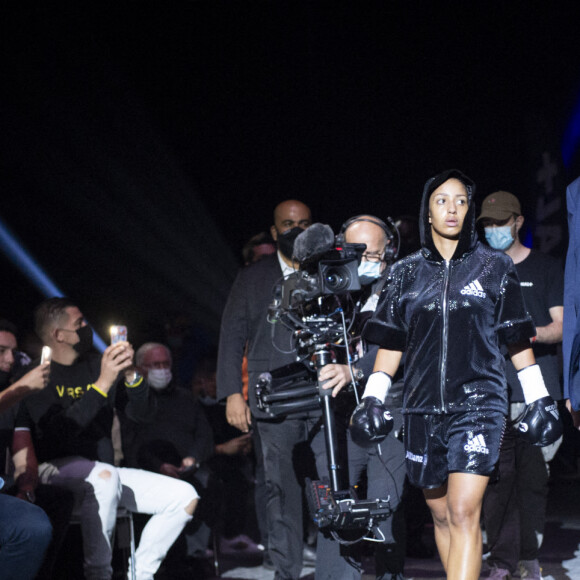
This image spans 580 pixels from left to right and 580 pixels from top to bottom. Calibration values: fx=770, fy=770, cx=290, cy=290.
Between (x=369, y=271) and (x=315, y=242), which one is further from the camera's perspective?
(x=369, y=271)

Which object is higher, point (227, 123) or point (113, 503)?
point (227, 123)

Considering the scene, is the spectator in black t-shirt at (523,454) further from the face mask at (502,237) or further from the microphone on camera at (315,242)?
the microphone on camera at (315,242)

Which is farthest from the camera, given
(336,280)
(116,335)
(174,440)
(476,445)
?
(174,440)

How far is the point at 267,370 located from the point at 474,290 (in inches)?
54.5

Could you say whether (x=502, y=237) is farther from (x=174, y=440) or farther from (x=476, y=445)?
(x=174, y=440)

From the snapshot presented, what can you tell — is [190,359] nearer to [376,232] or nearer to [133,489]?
[133,489]

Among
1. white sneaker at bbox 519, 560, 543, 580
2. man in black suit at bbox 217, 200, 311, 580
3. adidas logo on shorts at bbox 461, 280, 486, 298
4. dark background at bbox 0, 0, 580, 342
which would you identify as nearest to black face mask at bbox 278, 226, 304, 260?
man in black suit at bbox 217, 200, 311, 580

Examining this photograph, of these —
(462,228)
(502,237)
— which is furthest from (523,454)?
(462,228)

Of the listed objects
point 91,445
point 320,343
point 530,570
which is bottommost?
point 530,570

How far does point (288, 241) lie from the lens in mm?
4219

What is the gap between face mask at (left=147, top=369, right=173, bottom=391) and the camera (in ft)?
18.6

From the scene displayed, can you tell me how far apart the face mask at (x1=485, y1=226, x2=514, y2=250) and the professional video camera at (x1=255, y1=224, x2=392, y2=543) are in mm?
1212

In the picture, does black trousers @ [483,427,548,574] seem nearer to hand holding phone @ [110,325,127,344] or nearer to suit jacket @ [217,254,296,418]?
suit jacket @ [217,254,296,418]

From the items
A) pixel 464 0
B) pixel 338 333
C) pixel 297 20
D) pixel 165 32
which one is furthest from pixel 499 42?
pixel 338 333
